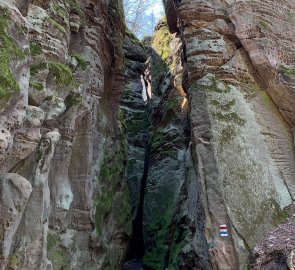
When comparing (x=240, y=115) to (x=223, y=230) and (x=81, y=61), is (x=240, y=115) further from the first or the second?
(x=81, y=61)

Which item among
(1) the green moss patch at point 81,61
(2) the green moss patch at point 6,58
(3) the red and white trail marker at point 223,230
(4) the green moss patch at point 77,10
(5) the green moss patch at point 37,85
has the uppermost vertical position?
(4) the green moss patch at point 77,10

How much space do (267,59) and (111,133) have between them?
5105 millimetres

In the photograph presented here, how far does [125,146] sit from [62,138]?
16.3 feet

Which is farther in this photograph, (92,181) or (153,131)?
(153,131)

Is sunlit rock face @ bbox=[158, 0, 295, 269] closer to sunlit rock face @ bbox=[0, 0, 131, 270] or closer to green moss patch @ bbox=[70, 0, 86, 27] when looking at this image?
sunlit rock face @ bbox=[0, 0, 131, 270]

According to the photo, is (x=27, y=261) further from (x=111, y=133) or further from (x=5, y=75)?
(x=111, y=133)

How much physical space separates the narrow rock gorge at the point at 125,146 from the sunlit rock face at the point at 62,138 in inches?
1.1

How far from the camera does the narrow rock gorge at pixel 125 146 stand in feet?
19.1

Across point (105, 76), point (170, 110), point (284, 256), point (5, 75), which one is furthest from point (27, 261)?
point (170, 110)

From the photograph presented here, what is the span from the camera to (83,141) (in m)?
9.21

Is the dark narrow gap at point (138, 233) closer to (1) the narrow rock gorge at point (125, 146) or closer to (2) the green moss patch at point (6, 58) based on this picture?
(1) the narrow rock gorge at point (125, 146)

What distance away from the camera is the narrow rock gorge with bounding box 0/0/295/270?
5.82 meters

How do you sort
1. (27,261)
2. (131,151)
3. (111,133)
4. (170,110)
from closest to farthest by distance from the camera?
1. (27,261)
2. (111,133)
3. (170,110)
4. (131,151)

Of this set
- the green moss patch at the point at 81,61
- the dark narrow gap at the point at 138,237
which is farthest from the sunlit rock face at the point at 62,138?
the dark narrow gap at the point at 138,237
